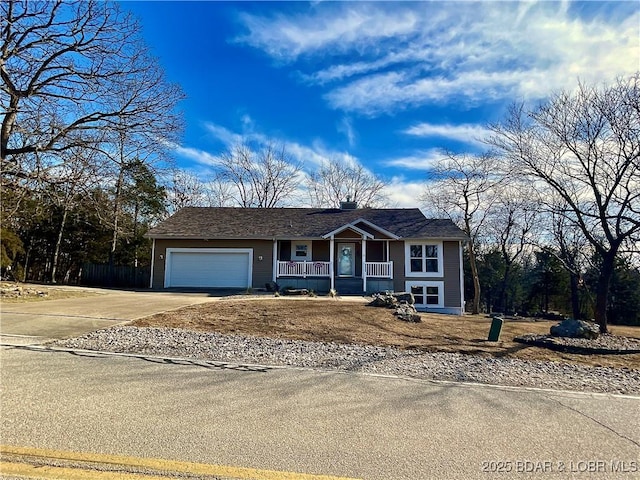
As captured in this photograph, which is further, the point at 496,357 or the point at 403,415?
the point at 496,357

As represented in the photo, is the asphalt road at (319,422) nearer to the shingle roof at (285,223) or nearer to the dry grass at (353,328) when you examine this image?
the dry grass at (353,328)

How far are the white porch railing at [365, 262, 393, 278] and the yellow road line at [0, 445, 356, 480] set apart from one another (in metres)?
18.0

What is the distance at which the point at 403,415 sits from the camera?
411cm

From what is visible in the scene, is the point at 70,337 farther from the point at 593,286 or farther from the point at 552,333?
the point at 593,286

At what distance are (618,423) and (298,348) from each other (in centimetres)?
489

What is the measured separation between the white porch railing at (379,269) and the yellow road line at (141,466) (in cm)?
1804

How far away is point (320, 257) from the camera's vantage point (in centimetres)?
2202

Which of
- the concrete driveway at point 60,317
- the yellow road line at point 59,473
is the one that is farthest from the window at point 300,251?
the yellow road line at point 59,473

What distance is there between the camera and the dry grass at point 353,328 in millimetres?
8320

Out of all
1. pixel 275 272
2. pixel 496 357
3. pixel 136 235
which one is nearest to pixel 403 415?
pixel 496 357

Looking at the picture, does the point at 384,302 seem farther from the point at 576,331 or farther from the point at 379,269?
the point at 379,269

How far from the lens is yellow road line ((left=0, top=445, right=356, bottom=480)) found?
2752 mm

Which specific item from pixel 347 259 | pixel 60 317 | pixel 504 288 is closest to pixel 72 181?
pixel 60 317

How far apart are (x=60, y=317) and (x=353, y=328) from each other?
7.03 meters
